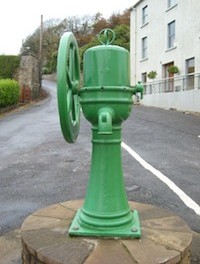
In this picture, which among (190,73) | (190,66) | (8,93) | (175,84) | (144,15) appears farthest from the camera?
(144,15)

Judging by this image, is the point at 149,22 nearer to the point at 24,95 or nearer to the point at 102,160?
the point at 24,95

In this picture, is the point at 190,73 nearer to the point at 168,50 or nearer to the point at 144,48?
the point at 168,50

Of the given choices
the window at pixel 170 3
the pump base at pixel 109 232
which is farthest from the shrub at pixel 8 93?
the pump base at pixel 109 232

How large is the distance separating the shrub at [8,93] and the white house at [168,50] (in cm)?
899

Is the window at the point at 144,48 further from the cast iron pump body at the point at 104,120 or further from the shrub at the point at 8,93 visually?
the cast iron pump body at the point at 104,120

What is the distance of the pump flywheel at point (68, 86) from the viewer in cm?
250

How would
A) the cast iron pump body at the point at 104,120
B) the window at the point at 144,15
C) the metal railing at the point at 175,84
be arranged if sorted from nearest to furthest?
the cast iron pump body at the point at 104,120
the metal railing at the point at 175,84
the window at the point at 144,15

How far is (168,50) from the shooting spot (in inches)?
932

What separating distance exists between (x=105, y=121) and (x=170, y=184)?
11.1ft

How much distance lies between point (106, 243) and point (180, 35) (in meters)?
21.1

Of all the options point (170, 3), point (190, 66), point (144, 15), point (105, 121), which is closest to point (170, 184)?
point (105, 121)

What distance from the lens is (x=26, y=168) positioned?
7.03 m

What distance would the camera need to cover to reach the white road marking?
481 cm

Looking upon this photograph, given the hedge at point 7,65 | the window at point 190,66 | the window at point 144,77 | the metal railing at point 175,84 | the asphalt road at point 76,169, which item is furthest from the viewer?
the hedge at point 7,65
